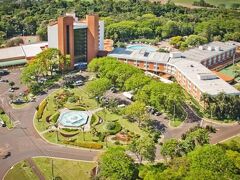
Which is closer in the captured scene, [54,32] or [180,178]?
[180,178]

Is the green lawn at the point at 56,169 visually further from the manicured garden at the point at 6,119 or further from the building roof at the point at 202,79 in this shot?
the building roof at the point at 202,79

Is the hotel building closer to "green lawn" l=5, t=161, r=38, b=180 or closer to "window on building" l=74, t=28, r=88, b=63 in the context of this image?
"window on building" l=74, t=28, r=88, b=63

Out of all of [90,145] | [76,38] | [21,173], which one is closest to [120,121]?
[90,145]

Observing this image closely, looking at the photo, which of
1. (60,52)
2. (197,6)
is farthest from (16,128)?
(197,6)

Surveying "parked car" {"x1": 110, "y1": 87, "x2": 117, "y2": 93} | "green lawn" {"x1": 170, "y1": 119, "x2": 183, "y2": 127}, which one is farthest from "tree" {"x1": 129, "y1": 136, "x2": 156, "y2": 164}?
"parked car" {"x1": 110, "y1": 87, "x2": 117, "y2": 93}

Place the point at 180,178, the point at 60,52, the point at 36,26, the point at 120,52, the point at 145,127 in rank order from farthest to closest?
the point at 36,26
the point at 120,52
the point at 60,52
the point at 145,127
the point at 180,178

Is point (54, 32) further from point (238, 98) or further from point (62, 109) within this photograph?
point (238, 98)

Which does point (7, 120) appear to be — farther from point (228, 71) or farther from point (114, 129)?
point (228, 71)
